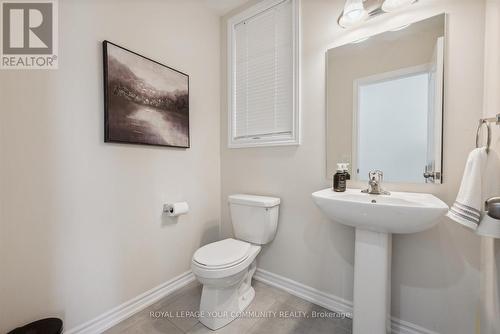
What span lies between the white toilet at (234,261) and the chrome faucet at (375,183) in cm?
66

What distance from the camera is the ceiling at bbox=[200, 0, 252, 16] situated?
1.85 metres

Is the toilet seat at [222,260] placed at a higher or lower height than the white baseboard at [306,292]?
higher

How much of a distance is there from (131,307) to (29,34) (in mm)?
1699

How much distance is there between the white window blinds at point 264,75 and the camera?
1.66 m

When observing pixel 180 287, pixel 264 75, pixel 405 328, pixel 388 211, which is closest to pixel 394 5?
pixel 264 75

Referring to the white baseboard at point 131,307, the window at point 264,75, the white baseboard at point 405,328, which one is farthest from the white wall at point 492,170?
the white baseboard at point 131,307

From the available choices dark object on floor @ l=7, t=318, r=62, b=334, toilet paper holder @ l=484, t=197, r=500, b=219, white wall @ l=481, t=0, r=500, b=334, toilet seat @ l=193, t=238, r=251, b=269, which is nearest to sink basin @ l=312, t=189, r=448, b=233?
white wall @ l=481, t=0, r=500, b=334

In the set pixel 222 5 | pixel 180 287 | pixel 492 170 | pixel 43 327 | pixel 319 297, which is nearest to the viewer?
pixel 492 170

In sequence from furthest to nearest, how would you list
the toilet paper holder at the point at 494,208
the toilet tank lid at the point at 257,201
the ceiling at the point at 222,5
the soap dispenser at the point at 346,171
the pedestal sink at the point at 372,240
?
the ceiling at the point at 222,5, the toilet tank lid at the point at 257,201, the soap dispenser at the point at 346,171, the pedestal sink at the point at 372,240, the toilet paper holder at the point at 494,208

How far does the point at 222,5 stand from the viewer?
6.22 ft

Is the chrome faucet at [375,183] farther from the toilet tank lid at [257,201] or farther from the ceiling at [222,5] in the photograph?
the ceiling at [222,5]

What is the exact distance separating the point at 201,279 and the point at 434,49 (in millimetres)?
1856

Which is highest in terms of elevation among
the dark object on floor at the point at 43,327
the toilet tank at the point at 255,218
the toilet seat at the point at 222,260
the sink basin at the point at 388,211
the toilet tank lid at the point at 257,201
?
the sink basin at the point at 388,211

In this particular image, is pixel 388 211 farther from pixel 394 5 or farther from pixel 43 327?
pixel 43 327
